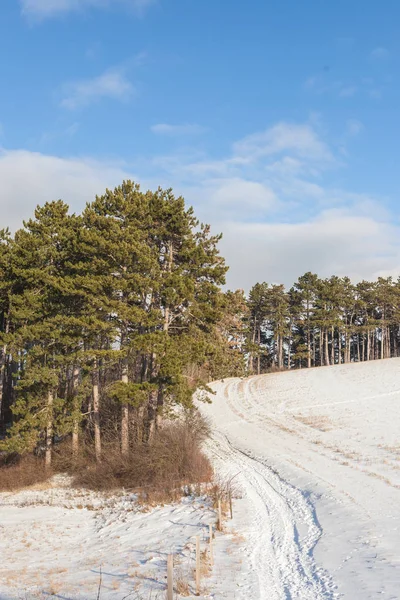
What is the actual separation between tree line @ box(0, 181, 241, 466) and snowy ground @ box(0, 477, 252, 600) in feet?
15.5

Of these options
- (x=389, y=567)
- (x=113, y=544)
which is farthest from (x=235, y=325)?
(x=389, y=567)

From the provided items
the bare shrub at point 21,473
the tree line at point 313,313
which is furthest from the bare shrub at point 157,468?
the tree line at point 313,313

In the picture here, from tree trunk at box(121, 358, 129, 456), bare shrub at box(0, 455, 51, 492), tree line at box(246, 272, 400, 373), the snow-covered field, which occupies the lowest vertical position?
bare shrub at box(0, 455, 51, 492)

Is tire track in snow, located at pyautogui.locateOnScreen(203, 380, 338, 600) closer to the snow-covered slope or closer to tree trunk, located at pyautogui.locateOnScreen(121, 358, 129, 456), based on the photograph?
the snow-covered slope

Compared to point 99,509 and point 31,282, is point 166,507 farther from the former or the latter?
point 31,282

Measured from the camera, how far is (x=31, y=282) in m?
28.9

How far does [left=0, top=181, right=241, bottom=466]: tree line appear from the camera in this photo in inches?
987

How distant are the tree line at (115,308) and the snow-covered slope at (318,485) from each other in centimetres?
653

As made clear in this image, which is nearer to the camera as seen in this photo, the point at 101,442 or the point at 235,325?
the point at 101,442

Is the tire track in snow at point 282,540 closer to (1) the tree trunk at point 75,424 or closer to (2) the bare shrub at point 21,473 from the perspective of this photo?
(1) the tree trunk at point 75,424

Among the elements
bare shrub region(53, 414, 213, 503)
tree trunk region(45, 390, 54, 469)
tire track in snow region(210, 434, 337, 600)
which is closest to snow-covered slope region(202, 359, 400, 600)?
tire track in snow region(210, 434, 337, 600)

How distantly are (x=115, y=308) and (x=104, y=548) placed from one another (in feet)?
40.3

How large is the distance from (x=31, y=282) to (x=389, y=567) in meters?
24.3

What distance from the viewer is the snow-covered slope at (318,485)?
1123 cm
